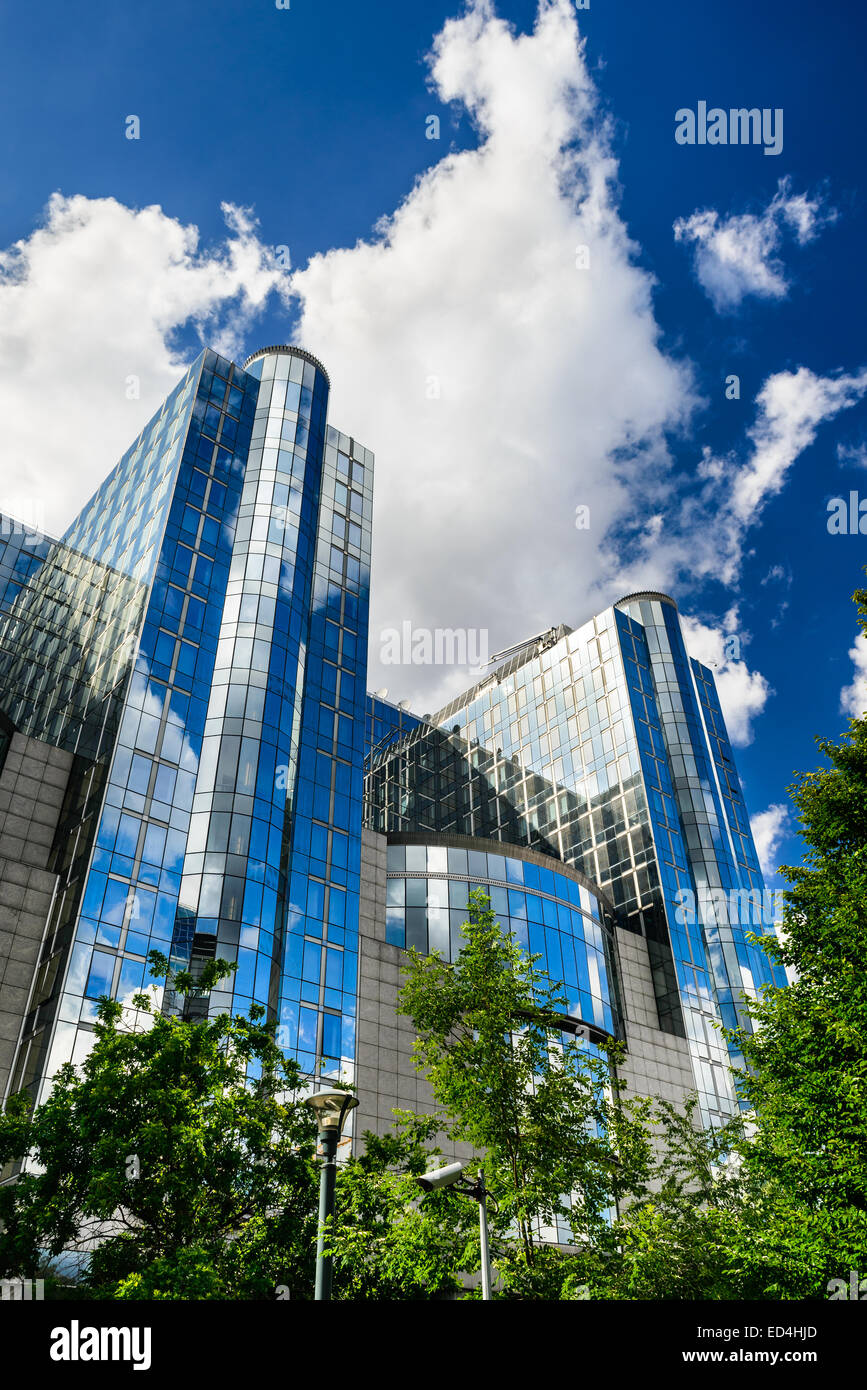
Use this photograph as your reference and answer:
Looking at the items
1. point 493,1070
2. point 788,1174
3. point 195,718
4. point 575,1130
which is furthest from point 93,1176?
point 195,718

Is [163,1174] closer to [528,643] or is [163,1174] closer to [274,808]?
[274,808]

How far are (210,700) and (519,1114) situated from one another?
108 ft

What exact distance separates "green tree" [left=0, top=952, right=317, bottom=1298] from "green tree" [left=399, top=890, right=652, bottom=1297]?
14.5 feet

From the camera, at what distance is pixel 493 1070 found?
2019cm

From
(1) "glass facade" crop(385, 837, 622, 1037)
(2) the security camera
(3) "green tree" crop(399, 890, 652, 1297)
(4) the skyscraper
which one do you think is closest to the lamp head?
(2) the security camera

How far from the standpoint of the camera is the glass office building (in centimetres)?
4100

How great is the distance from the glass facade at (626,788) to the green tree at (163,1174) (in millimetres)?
50672

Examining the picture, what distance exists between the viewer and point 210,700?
1918 inches

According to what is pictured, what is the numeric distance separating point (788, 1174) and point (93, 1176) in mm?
14164

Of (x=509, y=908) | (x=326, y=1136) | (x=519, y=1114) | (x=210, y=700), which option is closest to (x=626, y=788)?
(x=509, y=908)

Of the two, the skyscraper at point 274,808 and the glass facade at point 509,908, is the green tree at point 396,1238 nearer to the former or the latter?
the skyscraper at point 274,808

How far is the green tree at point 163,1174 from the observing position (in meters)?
19.2

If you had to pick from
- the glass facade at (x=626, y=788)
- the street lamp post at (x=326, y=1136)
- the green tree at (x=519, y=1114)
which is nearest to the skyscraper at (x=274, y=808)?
the glass facade at (x=626, y=788)
